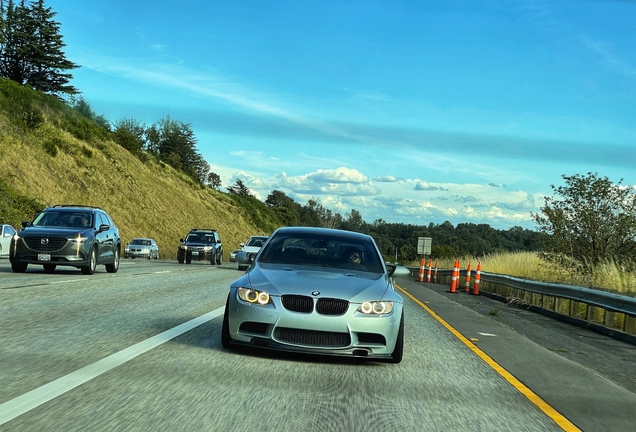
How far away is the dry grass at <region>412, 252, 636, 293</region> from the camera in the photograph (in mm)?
17828

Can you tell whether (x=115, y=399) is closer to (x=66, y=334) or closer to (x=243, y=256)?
(x=66, y=334)

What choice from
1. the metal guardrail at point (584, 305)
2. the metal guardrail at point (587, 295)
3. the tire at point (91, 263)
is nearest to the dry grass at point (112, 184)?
the tire at point (91, 263)

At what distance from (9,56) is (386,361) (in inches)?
3025

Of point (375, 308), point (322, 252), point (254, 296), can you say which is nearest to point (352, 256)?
point (322, 252)

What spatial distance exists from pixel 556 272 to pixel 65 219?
14.1 meters

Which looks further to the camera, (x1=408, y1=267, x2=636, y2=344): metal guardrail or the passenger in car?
(x1=408, y1=267, x2=636, y2=344): metal guardrail

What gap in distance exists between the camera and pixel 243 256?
9461 mm

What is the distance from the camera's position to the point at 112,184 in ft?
198

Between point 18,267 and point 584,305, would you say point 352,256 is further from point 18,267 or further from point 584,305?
point 18,267

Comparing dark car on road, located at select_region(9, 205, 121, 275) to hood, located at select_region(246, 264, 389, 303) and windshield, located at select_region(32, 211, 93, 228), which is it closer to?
windshield, located at select_region(32, 211, 93, 228)

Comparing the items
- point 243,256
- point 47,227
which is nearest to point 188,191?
point 47,227

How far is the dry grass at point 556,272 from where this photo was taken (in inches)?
702

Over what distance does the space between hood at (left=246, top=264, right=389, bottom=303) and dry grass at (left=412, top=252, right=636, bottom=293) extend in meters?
9.18

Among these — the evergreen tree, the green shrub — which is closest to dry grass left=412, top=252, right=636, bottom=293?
the green shrub
